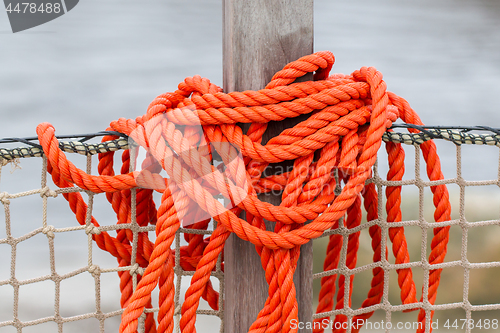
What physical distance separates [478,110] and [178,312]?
9.54 metres

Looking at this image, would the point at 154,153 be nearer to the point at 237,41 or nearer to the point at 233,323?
the point at 237,41

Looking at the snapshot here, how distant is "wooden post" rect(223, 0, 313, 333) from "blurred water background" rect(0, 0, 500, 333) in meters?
4.12

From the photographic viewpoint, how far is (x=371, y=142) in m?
0.76

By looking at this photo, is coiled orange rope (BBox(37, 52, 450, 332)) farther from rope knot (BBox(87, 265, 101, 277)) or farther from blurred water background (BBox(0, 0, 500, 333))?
blurred water background (BBox(0, 0, 500, 333))

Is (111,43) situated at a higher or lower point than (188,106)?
higher

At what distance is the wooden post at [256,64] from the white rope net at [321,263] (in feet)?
0.36

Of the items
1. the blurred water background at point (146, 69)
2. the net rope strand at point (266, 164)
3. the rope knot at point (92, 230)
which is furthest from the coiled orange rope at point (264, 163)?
the blurred water background at point (146, 69)

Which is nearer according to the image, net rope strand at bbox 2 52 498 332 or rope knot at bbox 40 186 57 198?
net rope strand at bbox 2 52 498 332

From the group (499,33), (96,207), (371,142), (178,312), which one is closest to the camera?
(371,142)

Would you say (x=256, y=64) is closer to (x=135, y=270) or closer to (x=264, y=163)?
(x=264, y=163)

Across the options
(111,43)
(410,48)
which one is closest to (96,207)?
(111,43)

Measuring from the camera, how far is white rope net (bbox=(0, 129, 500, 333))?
896 millimetres

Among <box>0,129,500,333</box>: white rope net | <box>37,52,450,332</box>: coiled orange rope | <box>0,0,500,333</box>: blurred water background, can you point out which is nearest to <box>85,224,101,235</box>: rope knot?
<box>0,129,500,333</box>: white rope net

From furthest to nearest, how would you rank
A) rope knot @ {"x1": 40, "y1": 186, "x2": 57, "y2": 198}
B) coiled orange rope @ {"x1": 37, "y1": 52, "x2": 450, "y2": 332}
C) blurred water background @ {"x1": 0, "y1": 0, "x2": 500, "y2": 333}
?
→ blurred water background @ {"x1": 0, "y1": 0, "x2": 500, "y2": 333} < rope knot @ {"x1": 40, "y1": 186, "x2": 57, "y2": 198} < coiled orange rope @ {"x1": 37, "y1": 52, "x2": 450, "y2": 332}
